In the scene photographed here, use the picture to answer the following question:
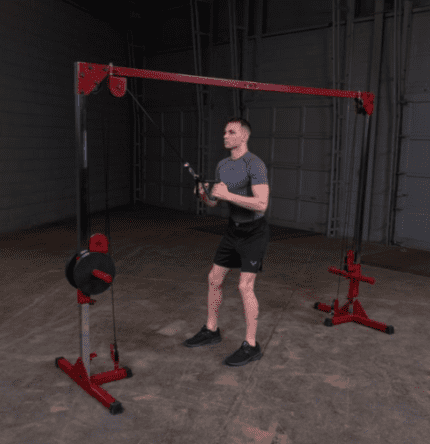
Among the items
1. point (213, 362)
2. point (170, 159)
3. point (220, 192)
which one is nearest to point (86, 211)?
point (220, 192)

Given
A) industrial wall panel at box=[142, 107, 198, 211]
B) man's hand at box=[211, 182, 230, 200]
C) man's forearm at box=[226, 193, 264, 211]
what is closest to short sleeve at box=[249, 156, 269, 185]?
man's forearm at box=[226, 193, 264, 211]

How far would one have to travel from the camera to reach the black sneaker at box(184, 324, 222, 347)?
12.6ft

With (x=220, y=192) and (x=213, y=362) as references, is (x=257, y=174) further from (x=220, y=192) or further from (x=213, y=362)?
(x=213, y=362)

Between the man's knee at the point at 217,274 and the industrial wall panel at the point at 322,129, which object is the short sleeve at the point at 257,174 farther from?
the industrial wall panel at the point at 322,129

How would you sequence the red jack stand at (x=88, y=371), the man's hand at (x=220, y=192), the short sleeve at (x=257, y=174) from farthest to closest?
the short sleeve at (x=257, y=174) < the man's hand at (x=220, y=192) < the red jack stand at (x=88, y=371)

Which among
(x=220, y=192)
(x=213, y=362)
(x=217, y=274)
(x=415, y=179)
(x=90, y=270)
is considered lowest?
(x=213, y=362)

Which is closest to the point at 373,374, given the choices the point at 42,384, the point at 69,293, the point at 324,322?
the point at 324,322

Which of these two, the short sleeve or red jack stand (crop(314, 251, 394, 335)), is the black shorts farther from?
red jack stand (crop(314, 251, 394, 335))

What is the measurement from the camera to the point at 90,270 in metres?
2.89

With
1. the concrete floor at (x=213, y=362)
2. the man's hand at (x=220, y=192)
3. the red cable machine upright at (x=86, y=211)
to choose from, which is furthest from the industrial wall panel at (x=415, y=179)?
the man's hand at (x=220, y=192)

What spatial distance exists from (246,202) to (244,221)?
0.99 feet

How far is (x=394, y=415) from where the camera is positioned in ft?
9.59

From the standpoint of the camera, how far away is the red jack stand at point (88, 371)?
2885mm

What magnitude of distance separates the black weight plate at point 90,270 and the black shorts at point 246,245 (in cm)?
97
